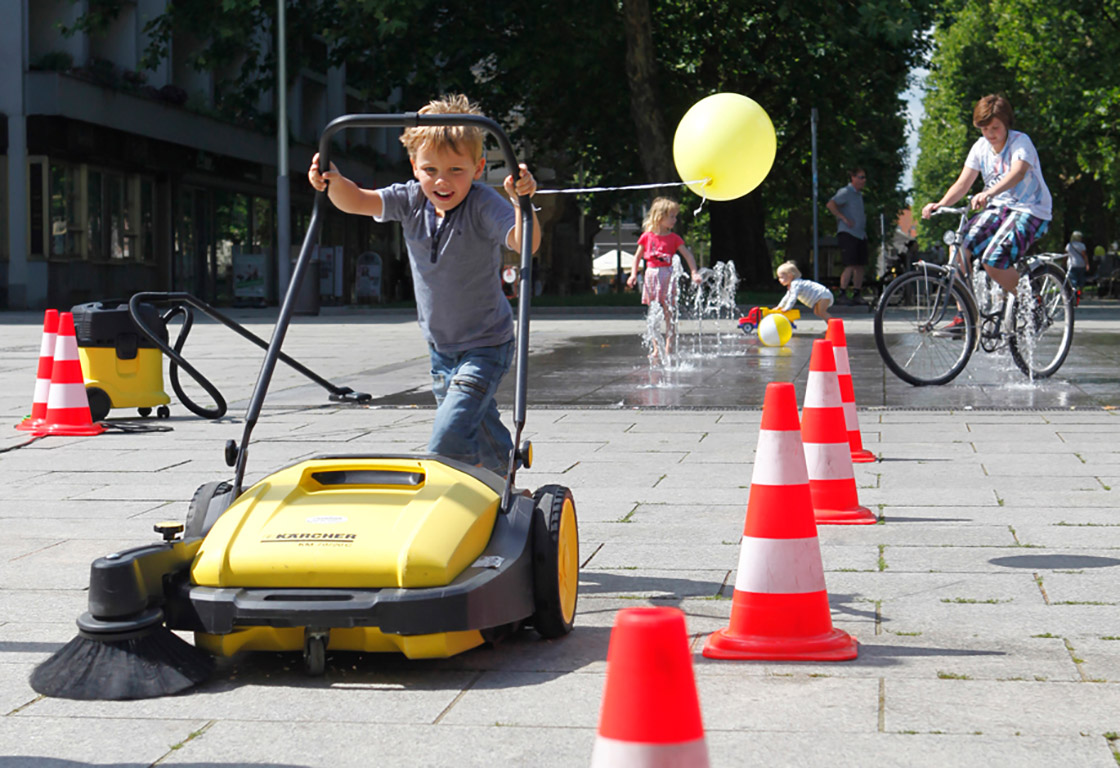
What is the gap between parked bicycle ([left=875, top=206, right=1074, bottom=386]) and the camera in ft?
35.9

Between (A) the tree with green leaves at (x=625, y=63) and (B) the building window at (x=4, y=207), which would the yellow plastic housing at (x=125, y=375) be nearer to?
(A) the tree with green leaves at (x=625, y=63)

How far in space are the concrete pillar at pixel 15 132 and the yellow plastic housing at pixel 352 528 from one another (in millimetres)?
27318

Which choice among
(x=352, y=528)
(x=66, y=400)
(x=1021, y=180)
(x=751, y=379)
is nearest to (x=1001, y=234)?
(x=1021, y=180)

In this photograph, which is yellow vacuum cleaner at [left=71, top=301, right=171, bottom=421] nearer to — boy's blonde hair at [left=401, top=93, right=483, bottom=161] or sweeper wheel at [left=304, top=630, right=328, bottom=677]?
boy's blonde hair at [left=401, top=93, right=483, bottom=161]

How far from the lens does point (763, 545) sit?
411cm

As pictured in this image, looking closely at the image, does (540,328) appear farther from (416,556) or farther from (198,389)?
(416,556)

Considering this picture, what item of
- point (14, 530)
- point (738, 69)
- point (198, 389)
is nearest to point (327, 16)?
point (738, 69)

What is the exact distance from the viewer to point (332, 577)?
374 cm

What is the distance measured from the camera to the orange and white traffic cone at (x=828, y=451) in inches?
233

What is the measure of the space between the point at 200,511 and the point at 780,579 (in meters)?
1.63

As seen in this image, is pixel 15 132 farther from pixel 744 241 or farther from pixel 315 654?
pixel 315 654

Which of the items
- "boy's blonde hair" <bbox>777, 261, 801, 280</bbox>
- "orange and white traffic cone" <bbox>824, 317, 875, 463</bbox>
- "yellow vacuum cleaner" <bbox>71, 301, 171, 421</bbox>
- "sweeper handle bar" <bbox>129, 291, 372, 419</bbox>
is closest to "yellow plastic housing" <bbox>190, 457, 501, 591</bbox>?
"orange and white traffic cone" <bbox>824, 317, 875, 463</bbox>

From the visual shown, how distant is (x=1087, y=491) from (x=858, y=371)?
6.48 meters

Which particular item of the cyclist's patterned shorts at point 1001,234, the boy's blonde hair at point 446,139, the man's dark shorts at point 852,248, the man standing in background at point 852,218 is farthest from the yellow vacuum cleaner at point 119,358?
the man's dark shorts at point 852,248
